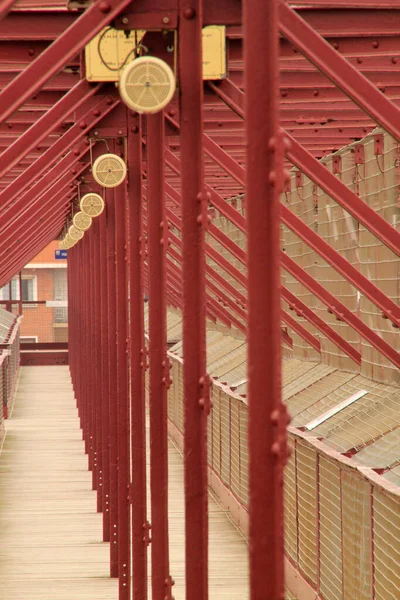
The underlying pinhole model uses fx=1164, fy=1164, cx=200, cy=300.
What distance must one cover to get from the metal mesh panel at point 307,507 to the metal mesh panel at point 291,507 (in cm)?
19

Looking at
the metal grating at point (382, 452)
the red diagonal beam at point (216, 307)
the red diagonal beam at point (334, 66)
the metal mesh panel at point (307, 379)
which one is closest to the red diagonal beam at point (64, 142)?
the metal grating at point (382, 452)

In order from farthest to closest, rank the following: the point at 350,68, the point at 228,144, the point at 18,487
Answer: the point at 18,487, the point at 228,144, the point at 350,68

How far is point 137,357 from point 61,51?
185 inches

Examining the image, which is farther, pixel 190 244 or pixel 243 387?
pixel 243 387

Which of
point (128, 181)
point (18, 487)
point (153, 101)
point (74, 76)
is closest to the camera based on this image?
point (153, 101)

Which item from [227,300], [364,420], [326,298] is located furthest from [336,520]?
[227,300]

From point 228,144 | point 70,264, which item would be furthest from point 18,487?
point 70,264

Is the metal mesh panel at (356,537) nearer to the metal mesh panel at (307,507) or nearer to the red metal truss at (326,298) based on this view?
the metal mesh panel at (307,507)

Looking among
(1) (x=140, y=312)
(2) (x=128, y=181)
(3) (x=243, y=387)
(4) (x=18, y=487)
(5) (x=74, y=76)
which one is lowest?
(4) (x=18, y=487)

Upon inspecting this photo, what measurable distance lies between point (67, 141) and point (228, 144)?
11.3 feet

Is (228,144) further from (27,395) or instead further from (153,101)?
(27,395)

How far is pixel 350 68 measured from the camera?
18.3 ft

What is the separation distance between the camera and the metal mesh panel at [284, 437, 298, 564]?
35.0 ft

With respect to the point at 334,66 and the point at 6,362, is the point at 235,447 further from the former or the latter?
the point at 6,362
